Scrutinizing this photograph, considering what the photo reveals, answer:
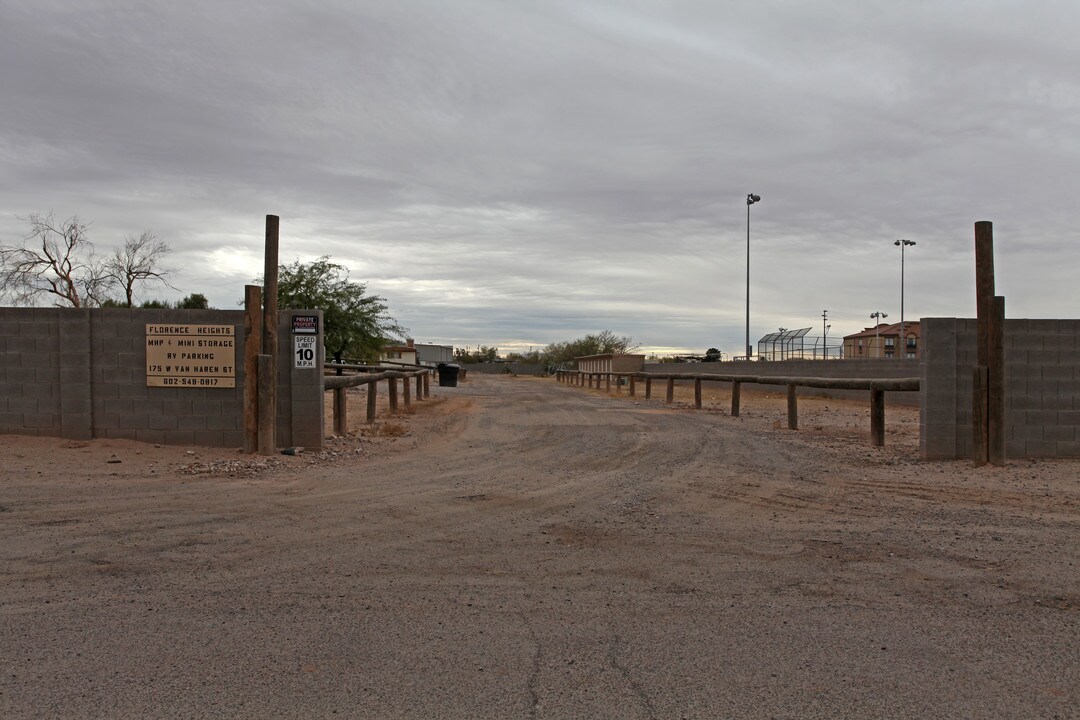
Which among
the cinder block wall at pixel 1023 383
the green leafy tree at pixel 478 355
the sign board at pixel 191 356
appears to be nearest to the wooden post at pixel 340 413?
the sign board at pixel 191 356

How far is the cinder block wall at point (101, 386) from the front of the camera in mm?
11445

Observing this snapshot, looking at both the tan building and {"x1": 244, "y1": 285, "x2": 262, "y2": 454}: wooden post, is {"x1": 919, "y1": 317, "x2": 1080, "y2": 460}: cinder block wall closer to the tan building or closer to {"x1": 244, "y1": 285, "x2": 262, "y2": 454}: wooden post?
A: {"x1": 244, "y1": 285, "x2": 262, "y2": 454}: wooden post

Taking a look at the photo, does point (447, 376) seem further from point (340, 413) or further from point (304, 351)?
point (304, 351)

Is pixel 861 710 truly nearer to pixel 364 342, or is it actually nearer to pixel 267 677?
pixel 267 677

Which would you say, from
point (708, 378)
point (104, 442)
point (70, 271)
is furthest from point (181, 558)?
point (70, 271)

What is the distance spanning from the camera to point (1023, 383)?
11.0 metres

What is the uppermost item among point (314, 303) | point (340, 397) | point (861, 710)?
point (314, 303)

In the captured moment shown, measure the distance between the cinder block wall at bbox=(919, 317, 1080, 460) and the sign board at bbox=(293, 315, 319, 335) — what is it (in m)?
8.64

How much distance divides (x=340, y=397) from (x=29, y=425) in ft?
14.9

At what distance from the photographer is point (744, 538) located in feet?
21.9

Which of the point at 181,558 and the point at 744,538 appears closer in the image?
the point at 181,558

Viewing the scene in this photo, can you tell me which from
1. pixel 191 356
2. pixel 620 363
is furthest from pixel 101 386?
pixel 620 363

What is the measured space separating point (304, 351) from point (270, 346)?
22.5 inches

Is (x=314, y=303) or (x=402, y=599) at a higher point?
(x=314, y=303)
